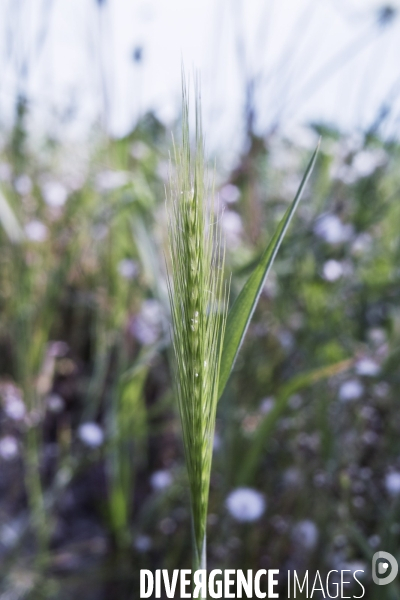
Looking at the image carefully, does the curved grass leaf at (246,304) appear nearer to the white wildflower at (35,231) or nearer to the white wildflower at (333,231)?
the white wildflower at (333,231)

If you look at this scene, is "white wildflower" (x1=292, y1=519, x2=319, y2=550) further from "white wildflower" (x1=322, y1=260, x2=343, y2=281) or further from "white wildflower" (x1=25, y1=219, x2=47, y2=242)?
"white wildflower" (x1=25, y1=219, x2=47, y2=242)

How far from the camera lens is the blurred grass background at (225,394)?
0.99 meters

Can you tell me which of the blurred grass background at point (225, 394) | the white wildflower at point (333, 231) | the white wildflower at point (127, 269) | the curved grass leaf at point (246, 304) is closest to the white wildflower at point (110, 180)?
the blurred grass background at point (225, 394)

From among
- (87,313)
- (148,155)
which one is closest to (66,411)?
(87,313)

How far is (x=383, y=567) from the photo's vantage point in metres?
0.82

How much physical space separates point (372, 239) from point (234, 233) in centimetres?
34

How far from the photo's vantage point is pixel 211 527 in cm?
112

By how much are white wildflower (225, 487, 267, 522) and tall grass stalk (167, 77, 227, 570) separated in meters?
0.51

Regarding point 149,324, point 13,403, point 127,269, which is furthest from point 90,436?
point 127,269

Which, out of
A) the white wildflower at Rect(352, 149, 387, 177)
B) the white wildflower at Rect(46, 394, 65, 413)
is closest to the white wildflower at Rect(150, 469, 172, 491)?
the white wildflower at Rect(46, 394, 65, 413)

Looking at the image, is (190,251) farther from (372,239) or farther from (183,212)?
(372,239)

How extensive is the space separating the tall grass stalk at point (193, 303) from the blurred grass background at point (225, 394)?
369 millimetres

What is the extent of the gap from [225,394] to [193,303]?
582mm

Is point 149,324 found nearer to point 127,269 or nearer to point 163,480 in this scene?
point 127,269
